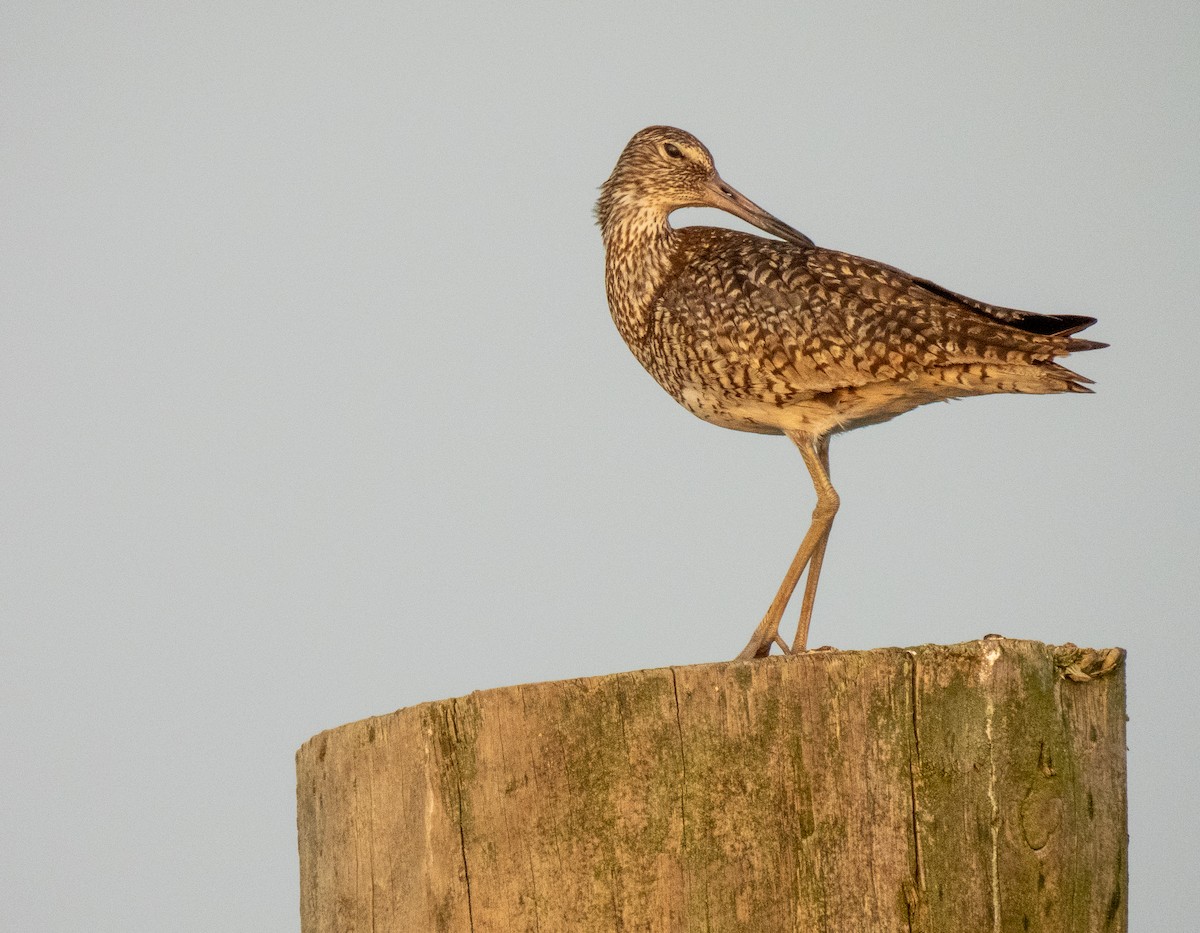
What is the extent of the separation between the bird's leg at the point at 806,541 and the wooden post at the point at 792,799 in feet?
8.71

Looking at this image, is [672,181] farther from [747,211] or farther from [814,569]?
[814,569]

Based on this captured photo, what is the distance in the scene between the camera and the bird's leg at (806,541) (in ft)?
21.0

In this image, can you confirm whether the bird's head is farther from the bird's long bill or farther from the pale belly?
the pale belly

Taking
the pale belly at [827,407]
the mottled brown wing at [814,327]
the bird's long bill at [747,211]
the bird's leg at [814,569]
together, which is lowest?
the bird's leg at [814,569]

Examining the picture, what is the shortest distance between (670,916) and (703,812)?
0.28 m

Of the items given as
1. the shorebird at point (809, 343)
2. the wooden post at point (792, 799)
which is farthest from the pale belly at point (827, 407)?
the wooden post at point (792, 799)

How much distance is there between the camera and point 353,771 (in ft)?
13.7

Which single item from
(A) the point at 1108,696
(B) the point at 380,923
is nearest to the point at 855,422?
(A) the point at 1108,696

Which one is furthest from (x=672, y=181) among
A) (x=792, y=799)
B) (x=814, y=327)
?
(x=792, y=799)

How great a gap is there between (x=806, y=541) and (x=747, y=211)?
2.25 metres

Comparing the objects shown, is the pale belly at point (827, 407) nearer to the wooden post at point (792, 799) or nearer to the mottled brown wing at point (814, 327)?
the mottled brown wing at point (814, 327)

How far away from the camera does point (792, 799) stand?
3.60 m

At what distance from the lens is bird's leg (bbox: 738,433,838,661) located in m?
6.41

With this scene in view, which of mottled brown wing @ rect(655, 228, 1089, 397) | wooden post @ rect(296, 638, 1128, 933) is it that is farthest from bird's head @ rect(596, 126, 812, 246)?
wooden post @ rect(296, 638, 1128, 933)
